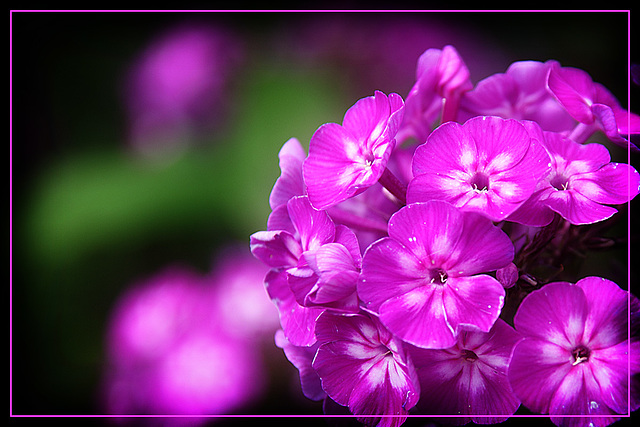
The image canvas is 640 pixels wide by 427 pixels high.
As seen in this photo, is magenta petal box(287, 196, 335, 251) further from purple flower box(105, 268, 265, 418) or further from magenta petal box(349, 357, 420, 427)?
purple flower box(105, 268, 265, 418)

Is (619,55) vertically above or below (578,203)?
above

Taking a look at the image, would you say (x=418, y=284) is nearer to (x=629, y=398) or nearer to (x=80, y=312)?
(x=629, y=398)

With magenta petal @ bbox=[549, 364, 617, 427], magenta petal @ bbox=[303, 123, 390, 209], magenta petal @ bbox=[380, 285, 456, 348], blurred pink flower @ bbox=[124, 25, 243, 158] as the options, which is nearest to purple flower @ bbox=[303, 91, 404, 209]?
magenta petal @ bbox=[303, 123, 390, 209]

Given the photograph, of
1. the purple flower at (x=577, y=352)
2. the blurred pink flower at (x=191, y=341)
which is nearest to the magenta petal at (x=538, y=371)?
the purple flower at (x=577, y=352)

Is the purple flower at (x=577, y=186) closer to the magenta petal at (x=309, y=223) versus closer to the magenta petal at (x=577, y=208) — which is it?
the magenta petal at (x=577, y=208)

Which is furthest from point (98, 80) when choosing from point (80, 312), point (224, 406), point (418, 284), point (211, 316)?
point (418, 284)

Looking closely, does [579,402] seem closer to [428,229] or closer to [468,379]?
[468,379]
